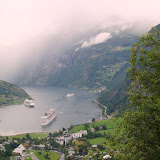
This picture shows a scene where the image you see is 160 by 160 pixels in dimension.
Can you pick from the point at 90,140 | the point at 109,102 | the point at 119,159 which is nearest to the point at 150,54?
the point at 119,159

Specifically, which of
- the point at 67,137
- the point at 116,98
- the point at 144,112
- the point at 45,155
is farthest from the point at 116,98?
the point at 144,112

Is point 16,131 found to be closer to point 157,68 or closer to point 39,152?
point 39,152

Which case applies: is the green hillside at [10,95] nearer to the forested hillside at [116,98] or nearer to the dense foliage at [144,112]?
the forested hillside at [116,98]

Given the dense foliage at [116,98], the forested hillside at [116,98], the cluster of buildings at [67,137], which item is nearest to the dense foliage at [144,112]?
the cluster of buildings at [67,137]

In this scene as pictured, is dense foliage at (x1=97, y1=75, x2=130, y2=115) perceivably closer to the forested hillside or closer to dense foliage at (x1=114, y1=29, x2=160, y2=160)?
the forested hillside

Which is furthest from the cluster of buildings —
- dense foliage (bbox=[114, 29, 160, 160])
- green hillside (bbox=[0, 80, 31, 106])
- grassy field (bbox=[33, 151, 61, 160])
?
green hillside (bbox=[0, 80, 31, 106])

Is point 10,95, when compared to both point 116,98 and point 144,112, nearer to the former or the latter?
point 116,98
